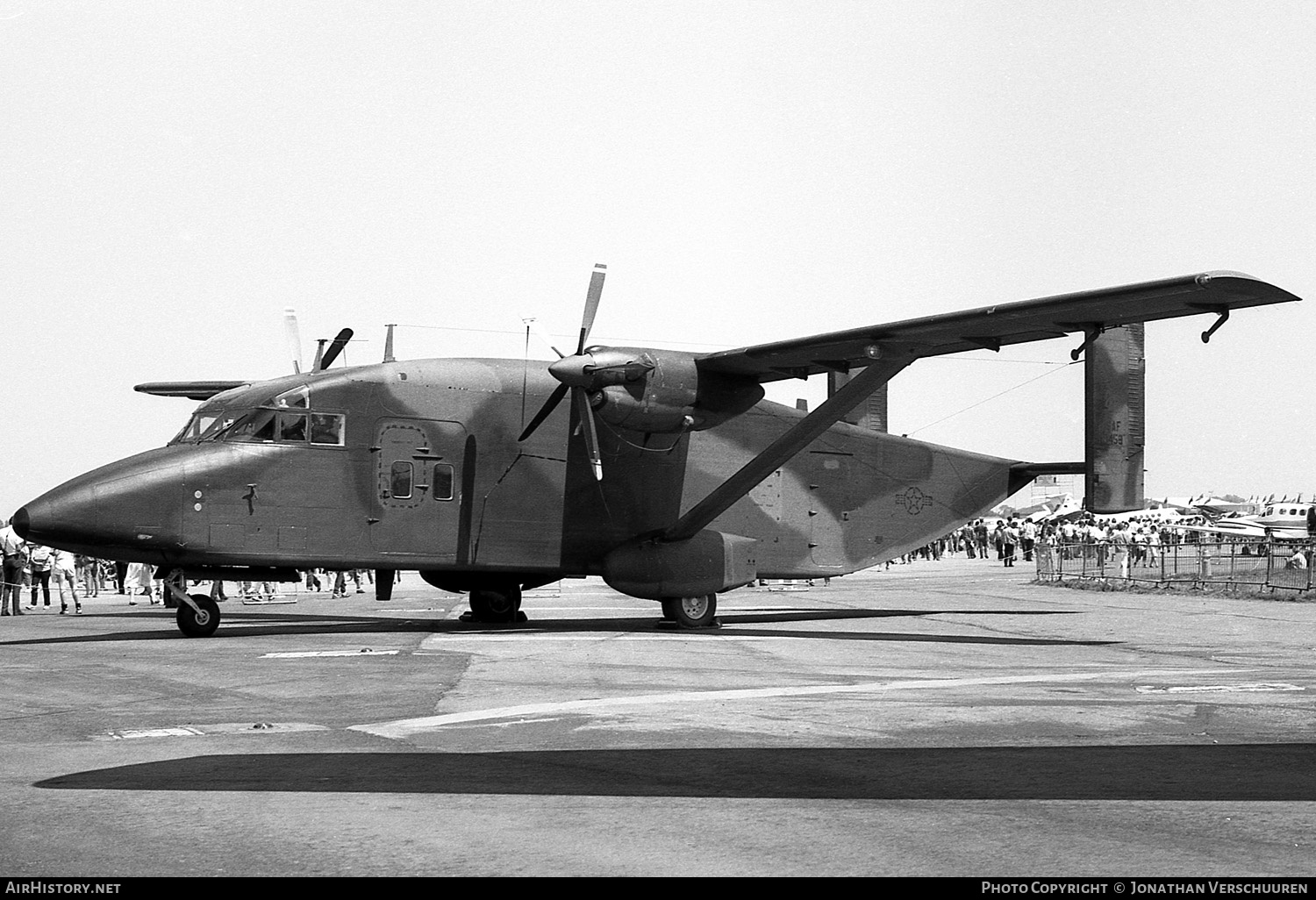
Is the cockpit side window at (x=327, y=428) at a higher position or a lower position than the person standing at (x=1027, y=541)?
higher

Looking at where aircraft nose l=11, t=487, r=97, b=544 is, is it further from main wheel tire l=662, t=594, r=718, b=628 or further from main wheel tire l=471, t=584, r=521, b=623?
main wheel tire l=662, t=594, r=718, b=628

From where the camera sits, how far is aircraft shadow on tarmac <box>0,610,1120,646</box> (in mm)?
20516

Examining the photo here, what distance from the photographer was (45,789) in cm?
770

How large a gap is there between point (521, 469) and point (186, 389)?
30.7 feet

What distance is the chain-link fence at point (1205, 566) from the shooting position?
1262 inches

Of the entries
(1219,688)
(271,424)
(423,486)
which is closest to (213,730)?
(1219,688)

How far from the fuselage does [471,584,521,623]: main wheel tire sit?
112 centimetres

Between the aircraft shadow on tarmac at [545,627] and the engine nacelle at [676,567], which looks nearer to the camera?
the aircraft shadow on tarmac at [545,627]

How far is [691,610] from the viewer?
23.6m

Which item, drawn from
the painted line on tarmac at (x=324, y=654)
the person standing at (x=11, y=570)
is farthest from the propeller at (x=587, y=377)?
the person standing at (x=11, y=570)

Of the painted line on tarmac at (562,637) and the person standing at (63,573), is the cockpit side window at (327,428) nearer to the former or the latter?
the painted line on tarmac at (562,637)

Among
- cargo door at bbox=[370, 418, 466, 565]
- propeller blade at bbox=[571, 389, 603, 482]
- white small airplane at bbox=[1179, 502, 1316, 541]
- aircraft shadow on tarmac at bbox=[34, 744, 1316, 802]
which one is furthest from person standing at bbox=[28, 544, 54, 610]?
white small airplane at bbox=[1179, 502, 1316, 541]

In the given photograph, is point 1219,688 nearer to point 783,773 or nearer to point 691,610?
point 783,773

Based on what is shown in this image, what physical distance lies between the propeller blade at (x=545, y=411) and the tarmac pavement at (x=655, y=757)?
167 inches
